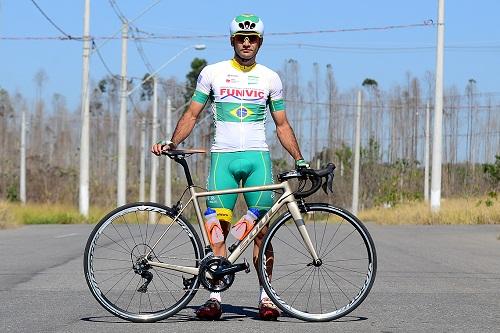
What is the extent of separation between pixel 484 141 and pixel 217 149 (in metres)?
50.3

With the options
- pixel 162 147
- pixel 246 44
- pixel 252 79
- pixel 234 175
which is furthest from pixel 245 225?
pixel 246 44

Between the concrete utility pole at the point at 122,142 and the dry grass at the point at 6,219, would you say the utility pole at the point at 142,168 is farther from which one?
the dry grass at the point at 6,219

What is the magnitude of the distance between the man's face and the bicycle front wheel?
111 cm

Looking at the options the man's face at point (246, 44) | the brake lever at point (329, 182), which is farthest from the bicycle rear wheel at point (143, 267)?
the man's face at point (246, 44)

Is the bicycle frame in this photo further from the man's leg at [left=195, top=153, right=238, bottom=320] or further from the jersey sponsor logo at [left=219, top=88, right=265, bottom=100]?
the jersey sponsor logo at [left=219, top=88, right=265, bottom=100]

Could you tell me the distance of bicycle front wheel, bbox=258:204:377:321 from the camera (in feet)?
24.8

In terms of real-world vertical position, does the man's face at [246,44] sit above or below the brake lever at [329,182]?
above

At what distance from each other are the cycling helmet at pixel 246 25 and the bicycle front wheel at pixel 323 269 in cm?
123

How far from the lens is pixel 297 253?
8234mm

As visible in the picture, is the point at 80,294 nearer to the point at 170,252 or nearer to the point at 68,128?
the point at 170,252

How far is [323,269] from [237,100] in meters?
1.31

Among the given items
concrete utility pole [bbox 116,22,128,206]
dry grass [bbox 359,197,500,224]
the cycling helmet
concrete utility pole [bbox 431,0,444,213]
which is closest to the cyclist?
the cycling helmet

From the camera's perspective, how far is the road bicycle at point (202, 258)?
24.7 ft

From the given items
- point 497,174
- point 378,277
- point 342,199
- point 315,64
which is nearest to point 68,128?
point 315,64
